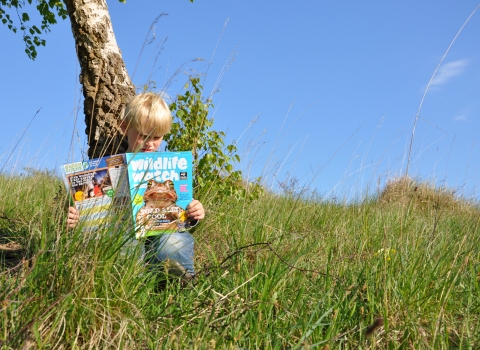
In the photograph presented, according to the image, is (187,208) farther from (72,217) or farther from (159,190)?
(72,217)

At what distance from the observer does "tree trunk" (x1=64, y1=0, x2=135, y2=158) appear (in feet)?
11.6

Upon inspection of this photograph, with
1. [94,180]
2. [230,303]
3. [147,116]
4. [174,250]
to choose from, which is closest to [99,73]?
[147,116]

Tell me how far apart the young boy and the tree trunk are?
721 millimetres

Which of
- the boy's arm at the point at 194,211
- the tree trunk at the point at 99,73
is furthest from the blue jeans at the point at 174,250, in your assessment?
the tree trunk at the point at 99,73

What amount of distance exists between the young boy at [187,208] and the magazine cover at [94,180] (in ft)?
0.66

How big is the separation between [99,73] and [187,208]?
1511 millimetres

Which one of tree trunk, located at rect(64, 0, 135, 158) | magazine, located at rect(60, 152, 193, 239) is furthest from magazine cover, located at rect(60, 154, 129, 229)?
tree trunk, located at rect(64, 0, 135, 158)

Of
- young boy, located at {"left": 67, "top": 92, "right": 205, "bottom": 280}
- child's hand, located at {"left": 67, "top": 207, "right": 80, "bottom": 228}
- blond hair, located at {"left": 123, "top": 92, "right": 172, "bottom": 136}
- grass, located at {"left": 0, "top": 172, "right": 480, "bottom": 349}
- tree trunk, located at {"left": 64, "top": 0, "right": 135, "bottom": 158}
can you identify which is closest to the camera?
grass, located at {"left": 0, "top": 172, "right": 480, "bottom": 349}

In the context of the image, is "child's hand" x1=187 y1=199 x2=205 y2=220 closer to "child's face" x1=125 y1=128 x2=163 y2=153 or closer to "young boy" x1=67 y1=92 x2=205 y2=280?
"young boy" x1=67 y1=92 x2=205 y2=280

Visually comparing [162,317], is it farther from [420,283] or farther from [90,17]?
[90,17]

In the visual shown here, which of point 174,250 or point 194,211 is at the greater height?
point 194,211

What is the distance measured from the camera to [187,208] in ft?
8.73

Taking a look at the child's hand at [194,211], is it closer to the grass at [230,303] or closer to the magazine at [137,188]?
the magazine at [137,188]

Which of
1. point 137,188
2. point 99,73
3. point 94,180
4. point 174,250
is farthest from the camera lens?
point 99,73
